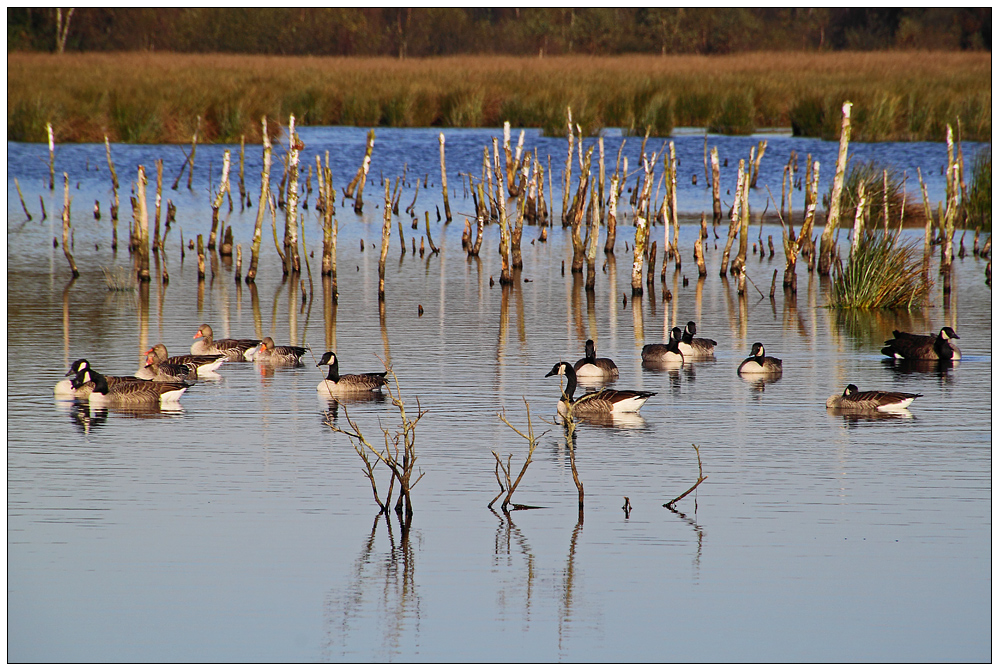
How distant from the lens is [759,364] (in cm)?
1600

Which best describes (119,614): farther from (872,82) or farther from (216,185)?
(872,82)

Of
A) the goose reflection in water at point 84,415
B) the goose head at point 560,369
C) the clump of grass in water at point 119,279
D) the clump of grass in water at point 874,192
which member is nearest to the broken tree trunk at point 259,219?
the clump of grass in water at point 119,279

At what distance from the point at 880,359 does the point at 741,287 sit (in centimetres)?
633

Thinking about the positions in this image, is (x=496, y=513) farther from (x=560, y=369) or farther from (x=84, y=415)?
(x=84, y=415)

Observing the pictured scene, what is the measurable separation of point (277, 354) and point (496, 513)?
780 cm

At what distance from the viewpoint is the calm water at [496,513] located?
25.4 ft

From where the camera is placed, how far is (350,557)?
8938 mm

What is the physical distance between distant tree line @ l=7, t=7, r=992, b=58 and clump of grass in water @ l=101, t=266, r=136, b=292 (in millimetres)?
49909

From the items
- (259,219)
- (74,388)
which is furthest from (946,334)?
(259,219)

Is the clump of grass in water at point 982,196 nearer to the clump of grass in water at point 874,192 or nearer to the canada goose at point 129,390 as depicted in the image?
the clump of grass in water at point 874,192

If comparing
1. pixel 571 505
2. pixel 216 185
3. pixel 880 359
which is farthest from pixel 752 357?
pixel 216 185

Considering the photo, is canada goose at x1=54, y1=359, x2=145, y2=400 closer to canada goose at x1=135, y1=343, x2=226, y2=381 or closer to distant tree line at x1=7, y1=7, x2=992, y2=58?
canada goose at x1=135, y1=343, x2=226, y2=381

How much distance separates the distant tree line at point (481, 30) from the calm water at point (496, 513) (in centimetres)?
5773

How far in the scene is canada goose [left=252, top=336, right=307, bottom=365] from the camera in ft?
56.0
